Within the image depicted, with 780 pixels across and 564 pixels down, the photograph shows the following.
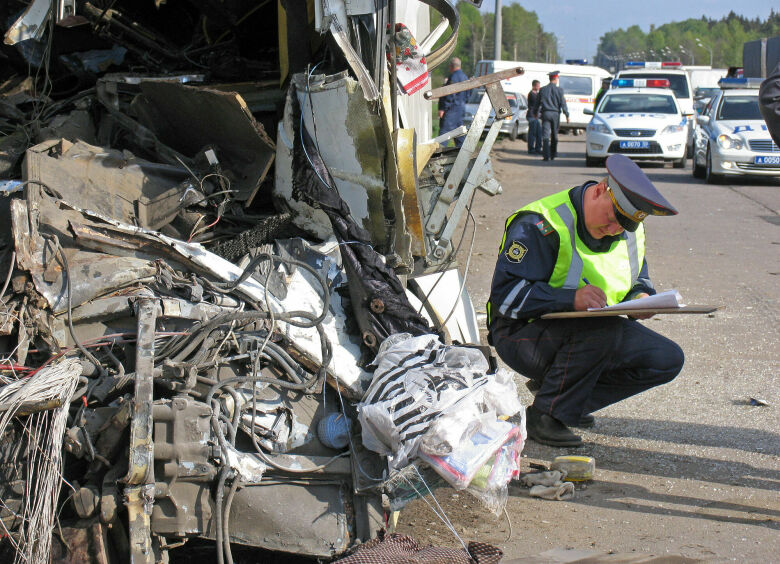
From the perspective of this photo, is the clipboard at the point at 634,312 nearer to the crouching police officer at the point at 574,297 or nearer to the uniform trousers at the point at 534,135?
the crouching police officer at the point at 574,297

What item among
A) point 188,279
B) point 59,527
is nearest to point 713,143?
point 188,279

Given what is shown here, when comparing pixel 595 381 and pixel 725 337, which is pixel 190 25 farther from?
pixel 725 337

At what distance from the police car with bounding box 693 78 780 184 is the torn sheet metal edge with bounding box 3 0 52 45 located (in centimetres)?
1192

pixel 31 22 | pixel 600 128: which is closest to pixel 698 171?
pixel 600 128

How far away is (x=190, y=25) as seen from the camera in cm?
650

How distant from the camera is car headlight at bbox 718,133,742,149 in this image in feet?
46.6

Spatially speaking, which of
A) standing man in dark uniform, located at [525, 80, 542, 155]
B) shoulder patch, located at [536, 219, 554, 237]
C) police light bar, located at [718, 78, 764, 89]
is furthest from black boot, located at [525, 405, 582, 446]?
standing man in dark uniform, located at [525, 80, 542, 155]

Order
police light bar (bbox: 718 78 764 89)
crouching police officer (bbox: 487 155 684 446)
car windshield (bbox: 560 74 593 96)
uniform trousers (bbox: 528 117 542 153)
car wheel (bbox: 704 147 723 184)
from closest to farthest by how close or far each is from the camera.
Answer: crouching police officer (bbox: 487 155 684 446), car wheel (bbox: 704 147 723 184), police light bar (bbox: 718 78 764 89), uniform trousers (bbox: 528 117 542 153), car windshield (bbox: 560 74 593 96)

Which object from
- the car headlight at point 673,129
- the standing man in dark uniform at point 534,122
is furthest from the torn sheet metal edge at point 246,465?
the standing man in dark uniform at point 534,122

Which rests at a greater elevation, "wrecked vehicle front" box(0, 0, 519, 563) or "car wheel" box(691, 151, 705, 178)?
"wrecked vehicle front" box(0, 0, 519, 563)

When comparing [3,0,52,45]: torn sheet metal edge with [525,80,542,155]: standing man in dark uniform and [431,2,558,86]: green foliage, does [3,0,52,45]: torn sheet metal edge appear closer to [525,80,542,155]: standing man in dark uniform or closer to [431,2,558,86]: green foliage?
[525,80,542,155]: standing man in dark uniform

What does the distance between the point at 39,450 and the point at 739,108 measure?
46.6 feet

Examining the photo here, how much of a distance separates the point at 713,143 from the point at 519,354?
11.7m

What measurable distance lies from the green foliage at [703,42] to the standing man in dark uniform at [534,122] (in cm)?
6595
